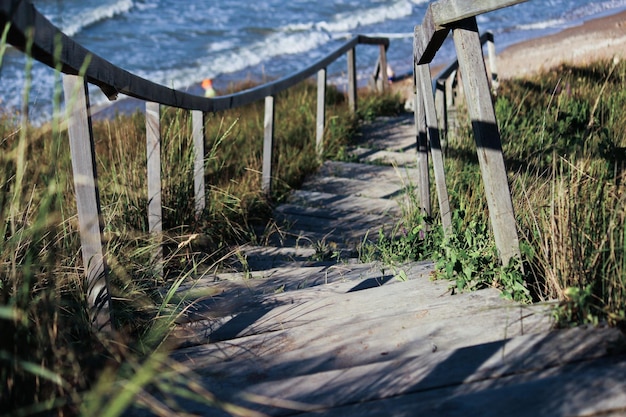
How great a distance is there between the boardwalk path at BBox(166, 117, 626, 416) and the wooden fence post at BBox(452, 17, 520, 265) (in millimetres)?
284

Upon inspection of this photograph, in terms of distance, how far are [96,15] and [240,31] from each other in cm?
414

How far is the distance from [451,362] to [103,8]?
22.5 metres

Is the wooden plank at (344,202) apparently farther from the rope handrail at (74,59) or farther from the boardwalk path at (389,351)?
the boardwalk path at (389,351)

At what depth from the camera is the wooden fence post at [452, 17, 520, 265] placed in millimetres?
2832

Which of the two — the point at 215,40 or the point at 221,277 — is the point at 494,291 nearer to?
the point at 221,277

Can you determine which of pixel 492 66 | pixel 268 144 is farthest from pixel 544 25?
pixel 268 144

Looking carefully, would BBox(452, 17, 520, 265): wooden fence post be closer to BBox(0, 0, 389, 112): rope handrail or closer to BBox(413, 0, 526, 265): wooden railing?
BBox(413, 0, 526, 265): wooden railing

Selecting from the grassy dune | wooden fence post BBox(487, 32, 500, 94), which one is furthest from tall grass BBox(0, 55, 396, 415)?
wooden fence post BBox(487, 32, 500, 94)

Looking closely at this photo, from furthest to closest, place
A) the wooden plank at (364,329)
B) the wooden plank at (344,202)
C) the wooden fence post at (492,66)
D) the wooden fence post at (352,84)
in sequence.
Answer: the wooden fence post at (352,84)
the wooden fence post at (492,66)
the wooden plank at (344,202)
the wooden plank at (364,329)

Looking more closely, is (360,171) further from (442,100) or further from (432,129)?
(432,129)

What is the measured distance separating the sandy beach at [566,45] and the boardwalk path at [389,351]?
955cm

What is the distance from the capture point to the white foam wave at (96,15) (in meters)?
21.4

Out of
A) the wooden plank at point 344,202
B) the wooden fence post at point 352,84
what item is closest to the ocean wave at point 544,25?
the wooden fence post at point 352,84

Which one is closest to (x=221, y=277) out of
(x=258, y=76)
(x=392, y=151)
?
(x=392, y=151)
